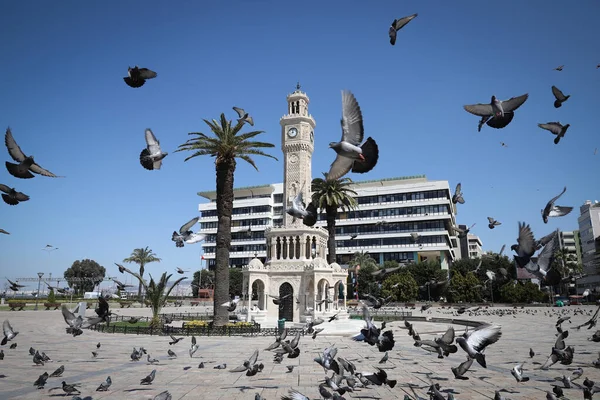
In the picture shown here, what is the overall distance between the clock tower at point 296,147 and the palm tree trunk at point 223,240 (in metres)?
14.0

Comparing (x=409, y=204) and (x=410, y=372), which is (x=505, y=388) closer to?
(x=410, y=372)

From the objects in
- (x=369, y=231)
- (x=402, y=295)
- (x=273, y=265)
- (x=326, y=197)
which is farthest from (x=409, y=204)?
(x=273, y=265)

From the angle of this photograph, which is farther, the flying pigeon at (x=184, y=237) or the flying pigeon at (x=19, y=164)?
the flying pigeon at (x=184, y=237)

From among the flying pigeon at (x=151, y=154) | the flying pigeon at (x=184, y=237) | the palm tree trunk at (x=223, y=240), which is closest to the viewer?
the flying pigeon at (x=151, y=154)

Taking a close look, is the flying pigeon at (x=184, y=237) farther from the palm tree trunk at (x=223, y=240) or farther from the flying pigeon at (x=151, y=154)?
the palm tree trunk at (x=223, y=240)

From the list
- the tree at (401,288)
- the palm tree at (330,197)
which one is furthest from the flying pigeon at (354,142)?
the tree at (401,288)

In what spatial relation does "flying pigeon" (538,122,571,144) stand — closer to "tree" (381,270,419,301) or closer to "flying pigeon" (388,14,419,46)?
"flying pigeon" (388,14,419,46)

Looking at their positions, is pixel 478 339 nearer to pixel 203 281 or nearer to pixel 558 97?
pixel 558 97

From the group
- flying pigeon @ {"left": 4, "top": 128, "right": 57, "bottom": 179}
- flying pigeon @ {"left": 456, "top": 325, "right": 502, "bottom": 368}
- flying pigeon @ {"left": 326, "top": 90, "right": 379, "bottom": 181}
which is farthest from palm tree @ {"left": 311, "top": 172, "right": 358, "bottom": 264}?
flying pigeon @ {"left": 326, "top": 90, "right": 379, "bottom": 181}

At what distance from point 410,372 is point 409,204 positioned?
81.2 metres

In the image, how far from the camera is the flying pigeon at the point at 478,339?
744 centimetres

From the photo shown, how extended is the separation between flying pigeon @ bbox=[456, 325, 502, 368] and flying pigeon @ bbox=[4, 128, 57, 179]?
8.78 meters

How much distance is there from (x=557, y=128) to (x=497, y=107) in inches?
119

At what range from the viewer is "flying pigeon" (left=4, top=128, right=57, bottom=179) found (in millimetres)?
8664
